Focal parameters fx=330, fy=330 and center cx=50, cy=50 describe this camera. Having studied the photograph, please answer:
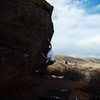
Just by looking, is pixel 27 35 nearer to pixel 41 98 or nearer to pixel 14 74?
pixel 14 74

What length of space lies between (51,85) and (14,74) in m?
6.60

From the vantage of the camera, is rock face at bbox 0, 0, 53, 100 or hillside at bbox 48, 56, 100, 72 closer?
rock face at bbox 0, 0, 53, 100

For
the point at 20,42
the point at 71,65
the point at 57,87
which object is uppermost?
the point at 20,42

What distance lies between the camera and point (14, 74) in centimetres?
1883

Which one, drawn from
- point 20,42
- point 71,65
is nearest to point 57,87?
point 20,42

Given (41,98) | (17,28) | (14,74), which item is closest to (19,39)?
(17,28)

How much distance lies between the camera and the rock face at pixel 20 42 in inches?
717

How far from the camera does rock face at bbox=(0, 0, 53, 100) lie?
18203 millimetres

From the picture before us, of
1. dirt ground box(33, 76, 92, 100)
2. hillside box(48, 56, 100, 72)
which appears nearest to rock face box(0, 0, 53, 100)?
dirt ground box(33, 76, 92, 100)

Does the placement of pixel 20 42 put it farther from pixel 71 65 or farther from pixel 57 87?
pixel 71 65

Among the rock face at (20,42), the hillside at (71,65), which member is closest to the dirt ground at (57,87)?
the rock face at (20,42)

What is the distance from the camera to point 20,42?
19.0m

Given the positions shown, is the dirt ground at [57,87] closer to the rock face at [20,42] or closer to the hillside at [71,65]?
the rock face at [20,42]

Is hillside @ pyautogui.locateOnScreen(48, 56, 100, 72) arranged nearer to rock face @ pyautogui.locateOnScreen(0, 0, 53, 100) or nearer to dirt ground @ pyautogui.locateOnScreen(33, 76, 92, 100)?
dirt ground @ pyautogui.locateOnScreen(33, 76, 92, 100)
